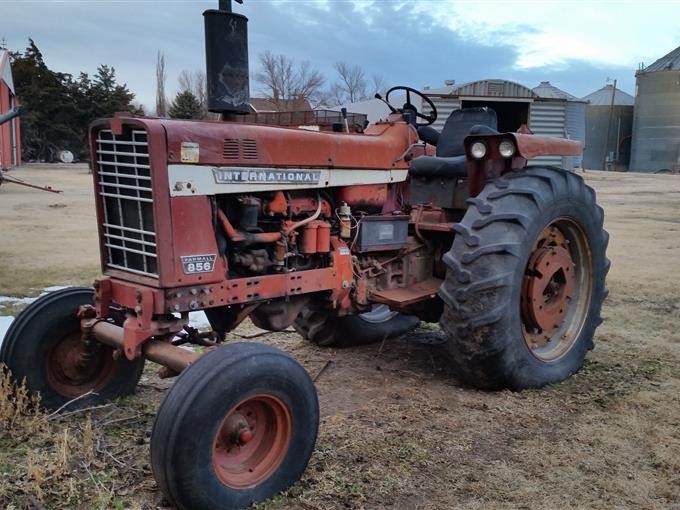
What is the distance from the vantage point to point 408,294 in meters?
4.40

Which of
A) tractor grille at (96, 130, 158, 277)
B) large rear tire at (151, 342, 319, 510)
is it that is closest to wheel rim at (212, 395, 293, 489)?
large rear tire at (151, 342, 319, 510)

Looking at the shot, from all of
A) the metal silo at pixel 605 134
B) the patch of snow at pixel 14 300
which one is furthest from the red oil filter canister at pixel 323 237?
the metal silo at pixel 605 134

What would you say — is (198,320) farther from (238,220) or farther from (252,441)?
(252,441)

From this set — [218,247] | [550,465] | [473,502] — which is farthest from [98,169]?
[550,465]

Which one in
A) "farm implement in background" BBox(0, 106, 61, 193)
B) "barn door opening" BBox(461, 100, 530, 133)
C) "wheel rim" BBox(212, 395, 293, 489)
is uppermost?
"barn door opening" BBox(461, 100, 530, 133)

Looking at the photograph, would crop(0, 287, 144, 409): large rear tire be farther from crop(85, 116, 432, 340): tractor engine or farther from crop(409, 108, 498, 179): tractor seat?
crop(409, 108, 498, 179): tractor seat

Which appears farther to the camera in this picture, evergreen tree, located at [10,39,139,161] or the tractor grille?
evergreen tree, located at [10,39,139,161]

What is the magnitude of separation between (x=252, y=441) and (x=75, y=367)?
56.3 inches

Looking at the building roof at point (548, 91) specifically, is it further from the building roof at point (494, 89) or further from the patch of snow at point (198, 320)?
the patch of snow at point (198, 320)

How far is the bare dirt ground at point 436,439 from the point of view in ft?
9.61

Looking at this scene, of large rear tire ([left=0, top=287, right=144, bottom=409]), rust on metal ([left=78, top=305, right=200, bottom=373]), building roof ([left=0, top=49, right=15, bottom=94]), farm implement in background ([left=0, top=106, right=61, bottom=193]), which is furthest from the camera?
building roof ([left=0, top=49, right=15, bottom=94])

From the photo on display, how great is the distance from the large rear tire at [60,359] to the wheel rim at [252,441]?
108 centimetres

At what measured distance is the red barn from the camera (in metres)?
29.8

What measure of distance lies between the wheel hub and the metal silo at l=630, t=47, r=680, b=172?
34687mm
